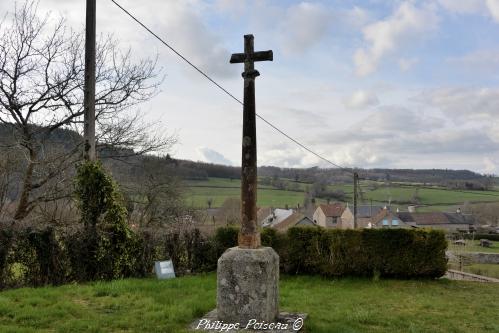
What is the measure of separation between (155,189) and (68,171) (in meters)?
7.34

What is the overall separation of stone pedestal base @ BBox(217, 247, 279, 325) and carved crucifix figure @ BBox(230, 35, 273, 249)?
29 centimetres

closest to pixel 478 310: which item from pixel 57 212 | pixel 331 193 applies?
pixel 57 212

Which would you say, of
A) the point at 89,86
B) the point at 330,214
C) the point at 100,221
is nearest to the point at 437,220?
the point at 330,214

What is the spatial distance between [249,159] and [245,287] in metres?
1.81

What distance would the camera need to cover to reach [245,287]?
588 cm

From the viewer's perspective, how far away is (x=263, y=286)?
19.2 ft

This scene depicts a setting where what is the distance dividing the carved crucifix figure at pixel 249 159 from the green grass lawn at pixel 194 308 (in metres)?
1.44

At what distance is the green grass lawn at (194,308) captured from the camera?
595 cm

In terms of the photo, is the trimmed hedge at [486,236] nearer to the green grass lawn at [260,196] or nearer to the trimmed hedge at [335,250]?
the green grass lawn at [260,196]

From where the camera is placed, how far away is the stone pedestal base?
5.83 meters

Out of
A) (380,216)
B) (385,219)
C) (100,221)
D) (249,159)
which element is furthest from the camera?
(380,216)

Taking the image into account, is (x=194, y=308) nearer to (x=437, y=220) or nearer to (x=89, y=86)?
(x=89, y=86)

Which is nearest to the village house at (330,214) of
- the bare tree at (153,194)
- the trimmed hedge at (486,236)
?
the trimmed hedge at (486,236)

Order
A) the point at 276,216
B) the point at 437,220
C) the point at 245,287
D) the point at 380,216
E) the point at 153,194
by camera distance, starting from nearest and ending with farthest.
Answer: the point at 245,287, the point at 153,194, the point at 276,216, the point at 380,216, the point at 437,220
